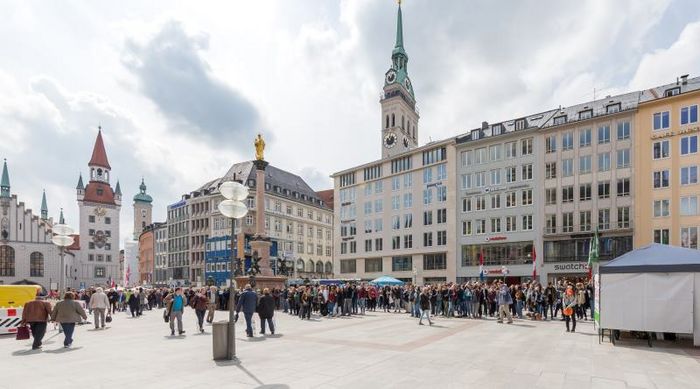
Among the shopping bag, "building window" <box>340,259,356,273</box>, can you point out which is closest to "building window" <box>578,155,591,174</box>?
"building window" <box>340,259,356,273</box>

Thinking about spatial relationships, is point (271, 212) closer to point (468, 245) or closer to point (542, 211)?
point (468, 245)

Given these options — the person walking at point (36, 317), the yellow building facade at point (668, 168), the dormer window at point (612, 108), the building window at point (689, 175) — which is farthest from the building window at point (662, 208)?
the person walking at point (36, 317)

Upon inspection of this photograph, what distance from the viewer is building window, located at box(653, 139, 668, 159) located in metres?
39.8

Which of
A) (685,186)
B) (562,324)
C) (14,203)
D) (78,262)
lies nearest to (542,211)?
(685,186)

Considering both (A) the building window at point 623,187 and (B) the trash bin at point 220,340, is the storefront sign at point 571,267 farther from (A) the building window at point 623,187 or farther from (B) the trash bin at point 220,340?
(B) the trash bin at point 220,340

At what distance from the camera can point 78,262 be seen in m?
98.4

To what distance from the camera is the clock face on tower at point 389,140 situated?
92.8m

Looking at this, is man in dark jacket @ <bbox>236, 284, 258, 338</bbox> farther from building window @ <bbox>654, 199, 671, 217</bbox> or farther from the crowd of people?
building window @ <bbox>654, 199, 671, 217</bbox>

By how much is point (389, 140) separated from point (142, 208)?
269 ft

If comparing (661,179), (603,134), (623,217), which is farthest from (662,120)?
(623,217)

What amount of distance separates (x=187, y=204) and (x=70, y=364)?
80.9 m

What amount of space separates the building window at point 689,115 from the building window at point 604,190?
8.04 meters

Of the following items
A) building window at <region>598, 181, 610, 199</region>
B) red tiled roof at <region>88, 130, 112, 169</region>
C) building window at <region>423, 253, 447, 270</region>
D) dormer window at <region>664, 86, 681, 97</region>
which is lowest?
building window at <region>423, 253, 447, 270</region>

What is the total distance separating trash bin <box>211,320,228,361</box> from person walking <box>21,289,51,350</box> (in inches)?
236
